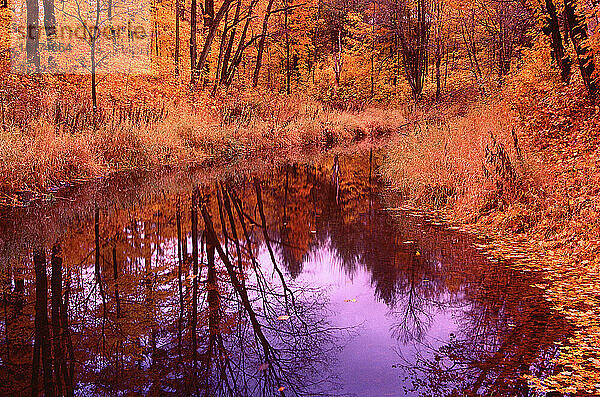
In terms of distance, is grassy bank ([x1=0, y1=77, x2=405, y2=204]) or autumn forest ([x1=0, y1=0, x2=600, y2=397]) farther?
grassy bank ([x1=0, y1=77, x2=405, y2=204])

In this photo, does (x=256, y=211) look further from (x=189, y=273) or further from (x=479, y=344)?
(x=479, y=344)

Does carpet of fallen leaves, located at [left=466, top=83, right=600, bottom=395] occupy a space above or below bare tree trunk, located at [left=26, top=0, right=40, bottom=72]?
below

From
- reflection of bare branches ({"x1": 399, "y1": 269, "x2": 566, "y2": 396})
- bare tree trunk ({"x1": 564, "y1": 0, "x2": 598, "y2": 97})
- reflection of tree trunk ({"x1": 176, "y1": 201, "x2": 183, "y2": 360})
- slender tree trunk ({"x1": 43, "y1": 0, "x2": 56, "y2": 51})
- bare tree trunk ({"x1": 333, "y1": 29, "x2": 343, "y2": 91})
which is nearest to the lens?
reflection of bare branches ({"x1": 399, "y1": 269, "x2": 566, "y2": 396})

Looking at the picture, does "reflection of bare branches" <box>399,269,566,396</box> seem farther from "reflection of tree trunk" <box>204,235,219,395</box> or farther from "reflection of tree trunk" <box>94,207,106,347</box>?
"reflection of tree trunk" <box>94,207,106,347</box>

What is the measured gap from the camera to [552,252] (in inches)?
297

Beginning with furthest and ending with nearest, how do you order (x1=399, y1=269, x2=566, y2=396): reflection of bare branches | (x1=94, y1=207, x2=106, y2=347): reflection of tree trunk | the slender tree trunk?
the slender tree trunk, (x1=94, y1=207, x2=106, y2=347): reflection of tree trunk, (x1=399, y1=269, x2=566, y2=396): reflection of bare branches

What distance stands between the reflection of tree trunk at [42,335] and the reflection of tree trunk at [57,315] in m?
0.05

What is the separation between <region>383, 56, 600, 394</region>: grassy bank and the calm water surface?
0.30 meters

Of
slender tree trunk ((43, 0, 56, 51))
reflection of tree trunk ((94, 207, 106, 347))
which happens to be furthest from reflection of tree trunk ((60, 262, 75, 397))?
slender tree trunk ((43, 0, 56, 51))

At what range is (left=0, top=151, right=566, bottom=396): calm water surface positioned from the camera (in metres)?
4.14

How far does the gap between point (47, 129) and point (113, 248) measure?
7230 mm

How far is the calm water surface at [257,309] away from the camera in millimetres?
4145

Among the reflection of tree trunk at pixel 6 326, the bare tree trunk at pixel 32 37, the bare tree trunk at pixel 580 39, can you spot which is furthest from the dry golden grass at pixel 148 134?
the bare tree trunk at pixel 580 39

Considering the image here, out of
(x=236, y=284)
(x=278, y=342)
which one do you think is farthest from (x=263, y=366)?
(x=236, y=284)
